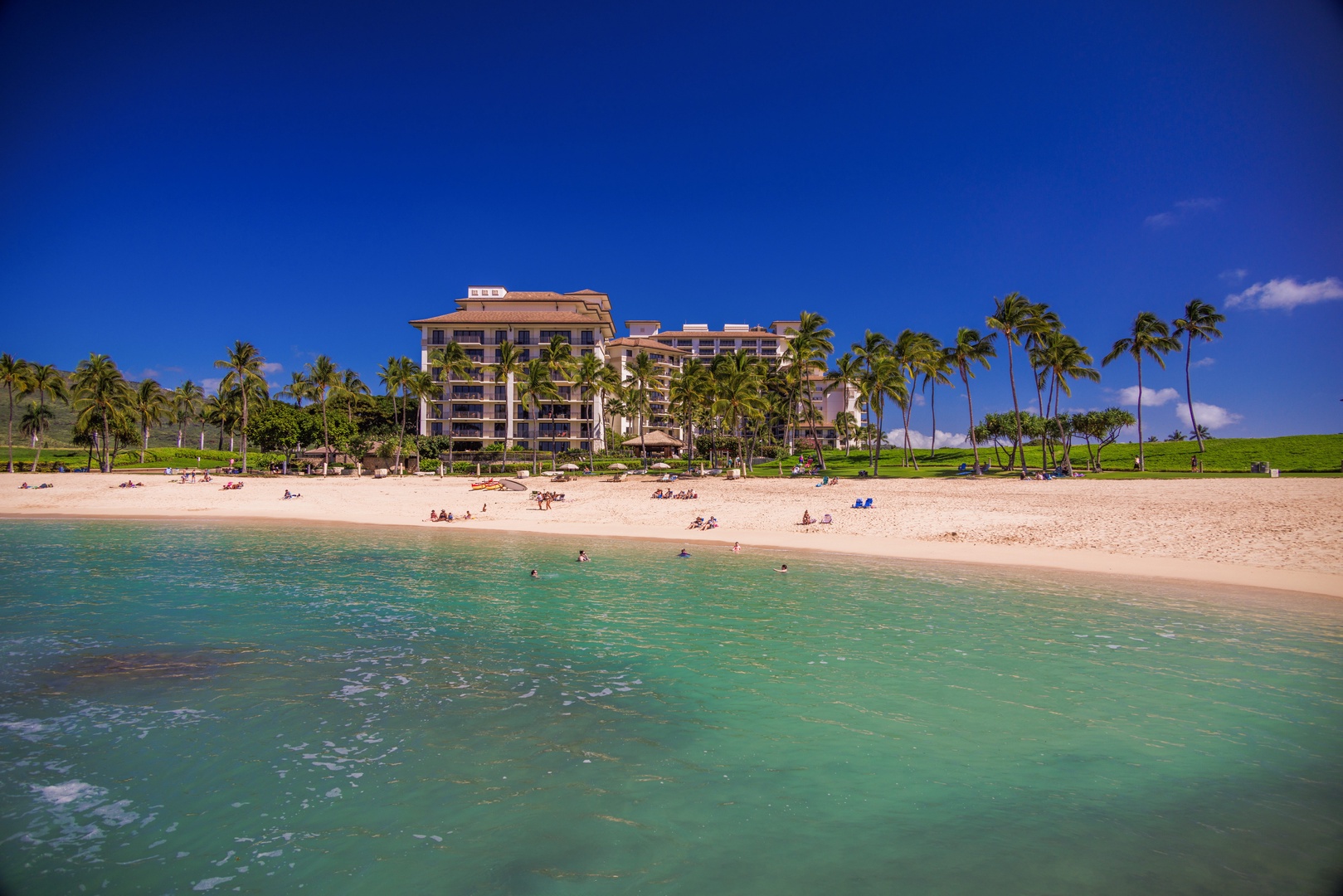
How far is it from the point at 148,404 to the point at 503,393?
40513 millimetres

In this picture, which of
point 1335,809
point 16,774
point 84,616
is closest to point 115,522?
point 84,616

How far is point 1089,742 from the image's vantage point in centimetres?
898

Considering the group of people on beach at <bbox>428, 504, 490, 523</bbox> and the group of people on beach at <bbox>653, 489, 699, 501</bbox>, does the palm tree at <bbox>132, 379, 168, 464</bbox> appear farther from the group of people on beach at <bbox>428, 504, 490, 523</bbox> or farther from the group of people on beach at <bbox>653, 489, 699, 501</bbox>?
the group of people on beach at <bbox>653, 489, 699, 501</bbox>

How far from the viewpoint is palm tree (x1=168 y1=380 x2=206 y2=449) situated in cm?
8744

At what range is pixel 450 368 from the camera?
266 ft

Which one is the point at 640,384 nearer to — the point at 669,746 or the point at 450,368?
the point at 450,368

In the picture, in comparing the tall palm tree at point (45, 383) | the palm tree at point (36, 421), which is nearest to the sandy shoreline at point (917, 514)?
the tall palm tree at point (45, 383)

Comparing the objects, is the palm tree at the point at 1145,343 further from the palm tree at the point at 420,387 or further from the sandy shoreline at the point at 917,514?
the palm tree at the point at 420,387

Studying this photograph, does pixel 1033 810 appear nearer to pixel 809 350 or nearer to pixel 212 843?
pixel 212 843

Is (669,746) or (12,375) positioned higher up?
(12,375)

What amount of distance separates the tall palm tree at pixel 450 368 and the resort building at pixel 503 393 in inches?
9.1

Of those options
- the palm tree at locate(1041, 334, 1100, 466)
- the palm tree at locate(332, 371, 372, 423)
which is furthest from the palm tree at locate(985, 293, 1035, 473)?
the palm tree at locate(332, 371, 372, 423)

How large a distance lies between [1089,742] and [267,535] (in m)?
34.2

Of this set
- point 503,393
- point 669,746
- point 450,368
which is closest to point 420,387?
point 450,368
